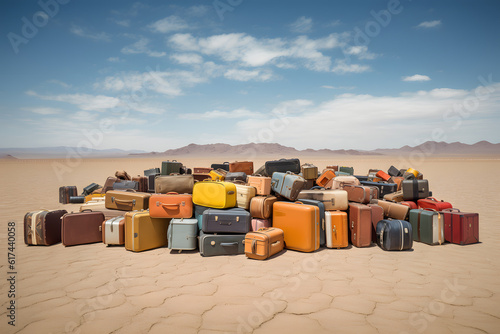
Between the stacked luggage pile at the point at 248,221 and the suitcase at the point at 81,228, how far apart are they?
17mm

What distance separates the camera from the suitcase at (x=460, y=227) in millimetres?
5633

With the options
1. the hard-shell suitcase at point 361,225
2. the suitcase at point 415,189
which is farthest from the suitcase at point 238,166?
the suitcase at point 415,189

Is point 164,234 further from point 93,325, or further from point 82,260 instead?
point 93,325

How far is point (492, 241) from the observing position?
5934mm

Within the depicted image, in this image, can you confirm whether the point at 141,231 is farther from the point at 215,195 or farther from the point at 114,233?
the point at 215,195

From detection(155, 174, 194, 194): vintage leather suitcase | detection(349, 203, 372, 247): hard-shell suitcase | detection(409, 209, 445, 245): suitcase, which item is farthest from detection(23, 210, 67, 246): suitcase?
detection(409, 209, 445, 245): suitcase

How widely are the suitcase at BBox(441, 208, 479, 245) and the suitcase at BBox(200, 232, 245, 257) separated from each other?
4.36m

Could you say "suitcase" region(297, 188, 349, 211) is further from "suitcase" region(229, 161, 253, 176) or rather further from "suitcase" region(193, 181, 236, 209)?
"suitcase" region(229, 161, 253, 176)

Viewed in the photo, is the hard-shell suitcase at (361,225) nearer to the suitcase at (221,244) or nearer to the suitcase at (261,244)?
the suitcase at (261,244)

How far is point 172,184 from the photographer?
624 centimetres

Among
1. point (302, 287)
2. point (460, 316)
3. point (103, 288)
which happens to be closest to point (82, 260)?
point (103, 288)

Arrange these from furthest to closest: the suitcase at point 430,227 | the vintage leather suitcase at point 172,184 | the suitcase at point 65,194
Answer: the suitcase at point 65,194 → the vintage leather suitcase at point 172,184 → the suitcase at point 430,227

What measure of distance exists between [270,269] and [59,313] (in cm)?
285

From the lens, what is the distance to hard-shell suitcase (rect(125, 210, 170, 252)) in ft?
17.2
